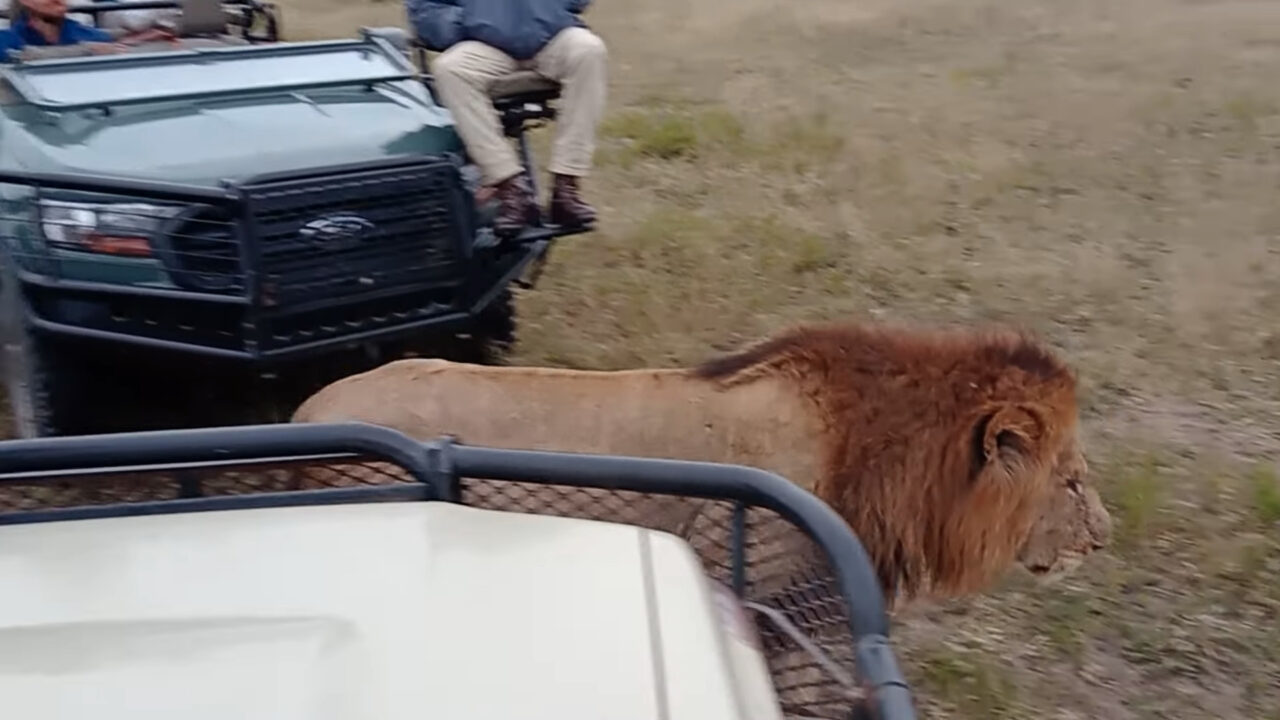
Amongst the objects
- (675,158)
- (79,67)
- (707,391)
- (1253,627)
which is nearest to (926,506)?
(707,391)

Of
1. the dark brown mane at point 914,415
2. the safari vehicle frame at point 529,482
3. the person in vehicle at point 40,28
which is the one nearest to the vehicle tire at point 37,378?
the person in vehicle at point 40,28

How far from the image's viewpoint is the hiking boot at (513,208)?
5.08 meters

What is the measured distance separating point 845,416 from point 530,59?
2383 mm

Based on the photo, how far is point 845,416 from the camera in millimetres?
3652

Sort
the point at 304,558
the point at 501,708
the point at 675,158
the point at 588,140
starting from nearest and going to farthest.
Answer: the point at 501,708 → the point at 304,558 → the point at 588,140 → the point at 675,158

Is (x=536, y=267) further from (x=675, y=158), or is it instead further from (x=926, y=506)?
(x=675, y=158)

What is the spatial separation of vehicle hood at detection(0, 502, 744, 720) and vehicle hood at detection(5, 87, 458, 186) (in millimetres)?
2707

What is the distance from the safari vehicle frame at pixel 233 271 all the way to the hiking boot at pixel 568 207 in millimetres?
427

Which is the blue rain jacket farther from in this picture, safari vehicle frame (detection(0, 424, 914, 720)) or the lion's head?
safari vehicle frame (detection(0, 424, 914, 720))

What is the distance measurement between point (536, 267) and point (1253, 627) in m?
2.69

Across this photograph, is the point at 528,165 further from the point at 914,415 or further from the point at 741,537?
the point at 741,537

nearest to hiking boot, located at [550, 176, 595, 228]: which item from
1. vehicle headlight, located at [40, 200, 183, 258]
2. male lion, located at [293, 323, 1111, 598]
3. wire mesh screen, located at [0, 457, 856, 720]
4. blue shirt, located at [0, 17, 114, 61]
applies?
vehicle headlight, located at [40, 200, 183, 258]

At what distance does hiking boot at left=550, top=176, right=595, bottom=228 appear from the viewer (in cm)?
545

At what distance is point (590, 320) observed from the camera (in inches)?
249
